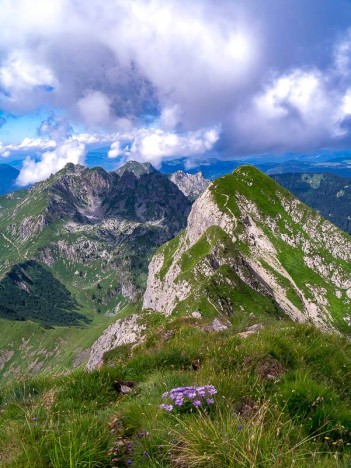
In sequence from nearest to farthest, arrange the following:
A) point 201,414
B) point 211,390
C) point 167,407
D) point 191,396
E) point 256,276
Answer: point 201,414
point 167,407
point 191,396
point 211,390
point 256,276

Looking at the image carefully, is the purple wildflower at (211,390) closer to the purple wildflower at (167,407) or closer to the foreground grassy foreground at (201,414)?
the foreground grassy foreground at (201,414)

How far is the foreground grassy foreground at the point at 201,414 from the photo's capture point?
5254 millimetres

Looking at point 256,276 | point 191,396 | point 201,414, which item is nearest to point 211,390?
point 191,396

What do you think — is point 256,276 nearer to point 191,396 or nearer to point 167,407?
point 191,396

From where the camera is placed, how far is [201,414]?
6090 mm

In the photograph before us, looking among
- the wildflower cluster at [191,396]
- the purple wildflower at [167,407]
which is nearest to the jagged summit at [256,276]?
Answer: the wildflower cluster at [191,396]

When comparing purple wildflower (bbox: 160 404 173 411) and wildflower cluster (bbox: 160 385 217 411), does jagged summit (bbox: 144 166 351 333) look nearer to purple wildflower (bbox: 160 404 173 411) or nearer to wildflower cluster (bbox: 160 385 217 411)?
wildflower cluster (bbox: 160 385 217 411)

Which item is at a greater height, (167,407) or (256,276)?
(167,407)

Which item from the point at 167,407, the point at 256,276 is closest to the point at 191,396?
the point at 167,407

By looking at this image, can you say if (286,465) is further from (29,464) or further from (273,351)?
(273,351)

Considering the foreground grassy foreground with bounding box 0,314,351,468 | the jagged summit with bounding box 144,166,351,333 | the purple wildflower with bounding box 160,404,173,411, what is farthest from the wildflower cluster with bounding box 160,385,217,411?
the jagged summit with bounding box 144,166,351,333

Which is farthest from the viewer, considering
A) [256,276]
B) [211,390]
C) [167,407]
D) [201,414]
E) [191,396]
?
[256,276]

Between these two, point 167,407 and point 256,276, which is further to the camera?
point 256,276

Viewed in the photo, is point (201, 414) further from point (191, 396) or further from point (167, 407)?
point (167, 407)
